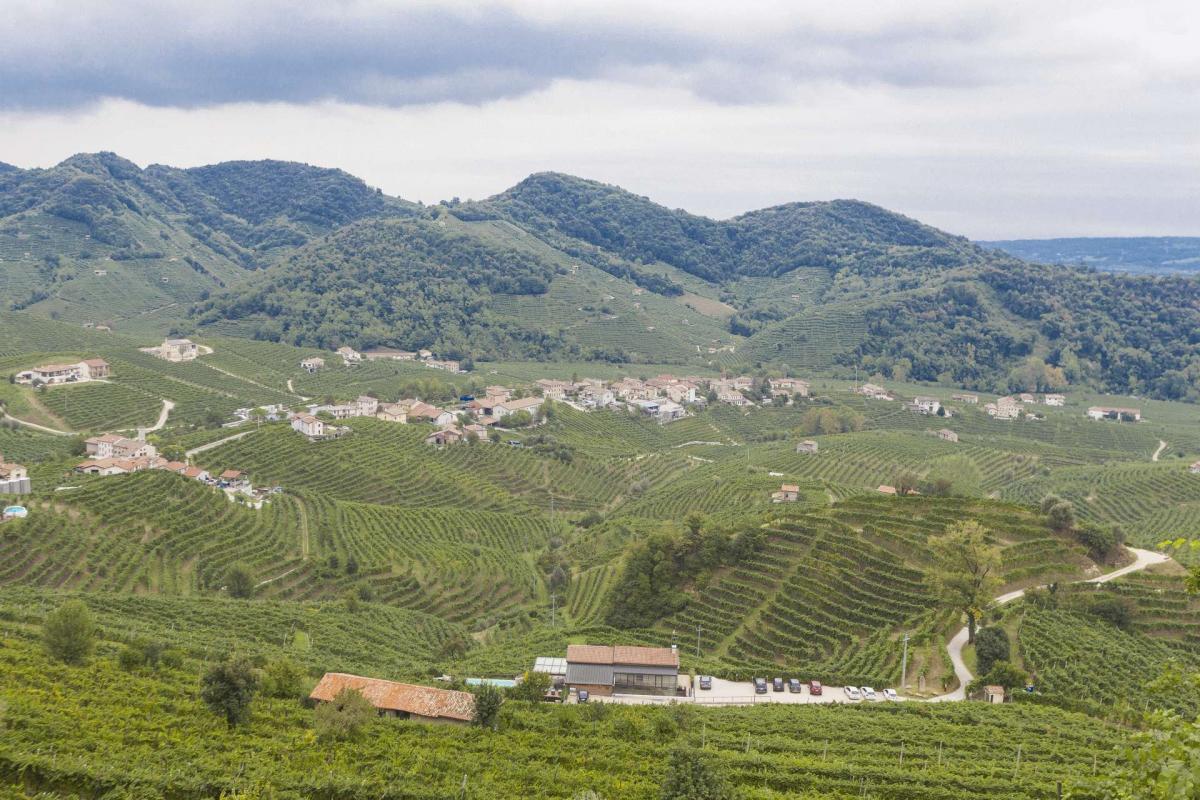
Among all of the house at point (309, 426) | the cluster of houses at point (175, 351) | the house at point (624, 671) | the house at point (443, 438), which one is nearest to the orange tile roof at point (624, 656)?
the house at point (624, 671)

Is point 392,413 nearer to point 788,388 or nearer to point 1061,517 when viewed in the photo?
point 788,388

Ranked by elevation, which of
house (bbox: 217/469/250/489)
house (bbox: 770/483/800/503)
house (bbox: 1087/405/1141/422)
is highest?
house (bbox: 217/469/250/489)

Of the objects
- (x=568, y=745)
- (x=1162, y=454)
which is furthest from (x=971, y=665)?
(x=1162, y=454)

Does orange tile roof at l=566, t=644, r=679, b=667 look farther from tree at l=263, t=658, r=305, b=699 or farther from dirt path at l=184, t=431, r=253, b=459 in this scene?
dirt path at l=184, t=431, r=253, b=459

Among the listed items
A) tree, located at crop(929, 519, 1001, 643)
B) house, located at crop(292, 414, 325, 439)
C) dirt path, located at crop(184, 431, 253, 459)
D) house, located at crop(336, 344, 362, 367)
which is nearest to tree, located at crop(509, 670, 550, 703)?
tree, located at crop(929, 519, 1001, 643)

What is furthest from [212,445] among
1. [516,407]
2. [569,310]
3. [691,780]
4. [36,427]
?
[569,310]

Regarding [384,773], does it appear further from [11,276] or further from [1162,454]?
[11,276]

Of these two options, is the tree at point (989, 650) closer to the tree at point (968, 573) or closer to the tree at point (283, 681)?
the tree at point (968, 573)
